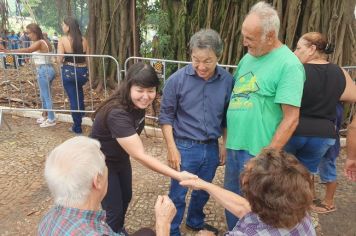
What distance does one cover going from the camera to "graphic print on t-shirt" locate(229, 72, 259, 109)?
2.28 m

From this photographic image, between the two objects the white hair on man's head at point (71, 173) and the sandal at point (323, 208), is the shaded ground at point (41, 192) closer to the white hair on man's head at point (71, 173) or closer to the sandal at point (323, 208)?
the sandal at point (323, 208)

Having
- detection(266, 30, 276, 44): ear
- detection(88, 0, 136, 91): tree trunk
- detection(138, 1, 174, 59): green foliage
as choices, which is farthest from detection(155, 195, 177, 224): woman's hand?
detection(88, 0, 136, 91): tree trunk

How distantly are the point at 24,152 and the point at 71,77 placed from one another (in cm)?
134

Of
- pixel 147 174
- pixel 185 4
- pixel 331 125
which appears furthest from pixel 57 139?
pixel 331 125

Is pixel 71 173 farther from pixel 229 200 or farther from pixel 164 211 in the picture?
pixel 229 200

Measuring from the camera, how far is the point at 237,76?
250 centimetres

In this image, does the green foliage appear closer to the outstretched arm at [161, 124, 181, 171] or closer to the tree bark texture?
the tree bark texture

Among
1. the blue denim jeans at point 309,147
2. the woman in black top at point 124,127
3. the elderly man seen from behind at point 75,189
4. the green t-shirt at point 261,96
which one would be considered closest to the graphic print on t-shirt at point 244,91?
the green t-shirt at point 261,96

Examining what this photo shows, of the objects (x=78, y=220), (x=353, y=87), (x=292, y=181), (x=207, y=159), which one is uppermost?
(x=353, y=87)

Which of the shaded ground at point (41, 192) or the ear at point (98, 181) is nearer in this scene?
the ear at point (98, 181)

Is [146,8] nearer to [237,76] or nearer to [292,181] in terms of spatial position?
[237,76]

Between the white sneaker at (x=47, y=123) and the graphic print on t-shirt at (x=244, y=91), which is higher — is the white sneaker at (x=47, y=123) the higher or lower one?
the lower one

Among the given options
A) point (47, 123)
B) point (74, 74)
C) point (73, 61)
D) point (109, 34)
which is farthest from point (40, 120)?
point (109, 34)

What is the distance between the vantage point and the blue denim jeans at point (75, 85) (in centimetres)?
539
